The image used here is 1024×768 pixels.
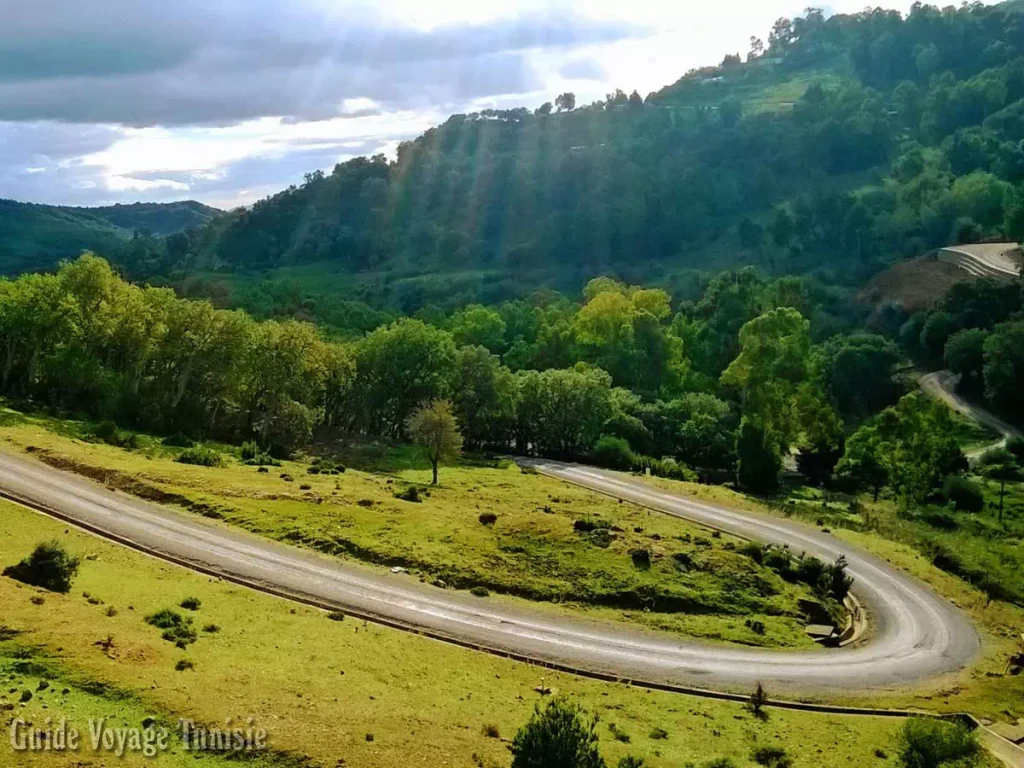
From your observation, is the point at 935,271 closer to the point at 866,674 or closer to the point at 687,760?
the point at 866,674

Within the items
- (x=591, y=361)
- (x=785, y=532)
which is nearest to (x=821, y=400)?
(x=785, y=532)

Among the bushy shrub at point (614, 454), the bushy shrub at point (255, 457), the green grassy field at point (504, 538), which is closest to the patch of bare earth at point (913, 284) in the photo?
the bushy shrub at point (614, 454)

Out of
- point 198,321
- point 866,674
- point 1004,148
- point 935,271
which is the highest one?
point 1004,148

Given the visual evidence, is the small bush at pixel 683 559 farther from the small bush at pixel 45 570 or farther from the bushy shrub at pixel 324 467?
the small bush at pixel 45 570

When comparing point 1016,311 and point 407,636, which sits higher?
point 1016,311

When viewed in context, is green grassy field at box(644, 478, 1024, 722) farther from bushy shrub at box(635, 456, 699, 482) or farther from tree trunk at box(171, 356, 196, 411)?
tree trunk at box(171, 356, 196, 411)

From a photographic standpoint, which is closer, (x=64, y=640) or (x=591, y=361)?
(x=64, y=640)
